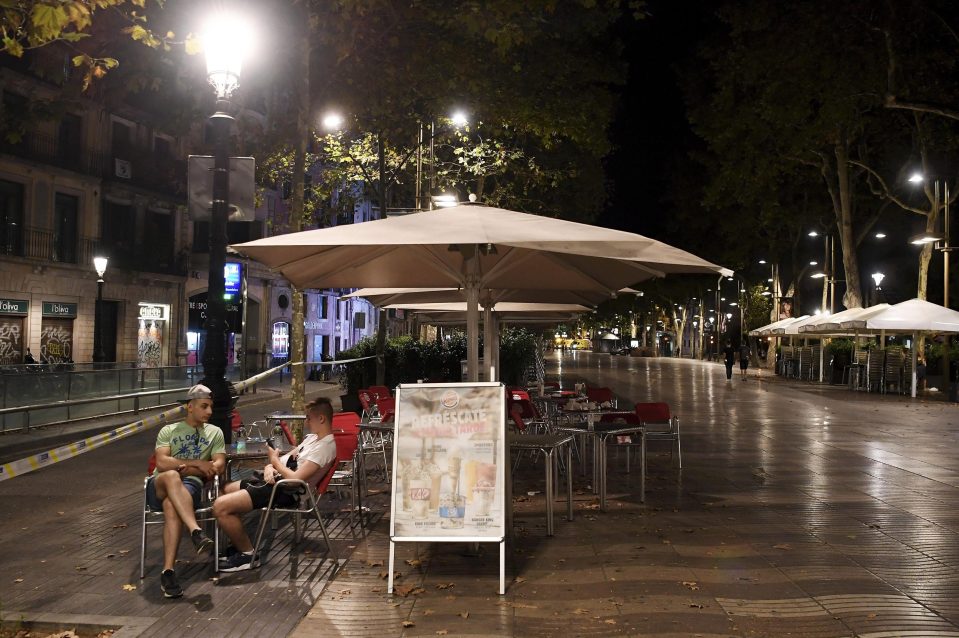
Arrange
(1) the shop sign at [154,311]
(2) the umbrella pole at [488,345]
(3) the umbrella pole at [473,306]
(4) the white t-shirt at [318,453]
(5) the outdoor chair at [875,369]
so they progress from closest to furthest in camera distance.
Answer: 1. (4) the white t-shirt at [318,453]
2. (3) the umbrella pole at [473,306]
3. (2) the umbrella pole at [488,345]
4. (5) the outdoor chair at [875,369]
5. (1) the shop sign at [154,311]

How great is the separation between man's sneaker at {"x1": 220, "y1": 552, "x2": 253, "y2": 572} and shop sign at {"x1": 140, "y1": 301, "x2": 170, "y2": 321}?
32.8m

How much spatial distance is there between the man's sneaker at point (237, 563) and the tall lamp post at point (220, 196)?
8.98 ft

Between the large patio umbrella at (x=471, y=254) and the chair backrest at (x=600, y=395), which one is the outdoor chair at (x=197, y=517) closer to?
the large patio umbrella at (x=471, y=254)

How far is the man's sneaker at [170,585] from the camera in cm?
556

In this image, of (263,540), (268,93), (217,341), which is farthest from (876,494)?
(268,93)

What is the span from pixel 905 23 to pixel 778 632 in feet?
77.9

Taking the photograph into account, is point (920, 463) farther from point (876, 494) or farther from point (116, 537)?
point (116, 537)

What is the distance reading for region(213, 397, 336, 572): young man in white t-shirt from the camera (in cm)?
622

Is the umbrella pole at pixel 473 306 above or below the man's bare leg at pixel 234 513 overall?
above

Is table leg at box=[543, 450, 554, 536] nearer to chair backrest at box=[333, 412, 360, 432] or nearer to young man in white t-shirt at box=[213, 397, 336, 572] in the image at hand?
young man in white t-shirt at box=[213, 397, 336, 572]

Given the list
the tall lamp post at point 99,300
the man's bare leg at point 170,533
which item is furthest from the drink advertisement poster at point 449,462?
the tall lamp post at point 99,300

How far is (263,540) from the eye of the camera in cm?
726

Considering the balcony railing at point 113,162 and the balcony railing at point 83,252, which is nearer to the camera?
the balcony railing at point 83,252

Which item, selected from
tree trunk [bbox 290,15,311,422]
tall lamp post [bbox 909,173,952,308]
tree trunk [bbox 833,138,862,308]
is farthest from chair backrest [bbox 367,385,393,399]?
tree trunk [bbox 833,138,862,308]
